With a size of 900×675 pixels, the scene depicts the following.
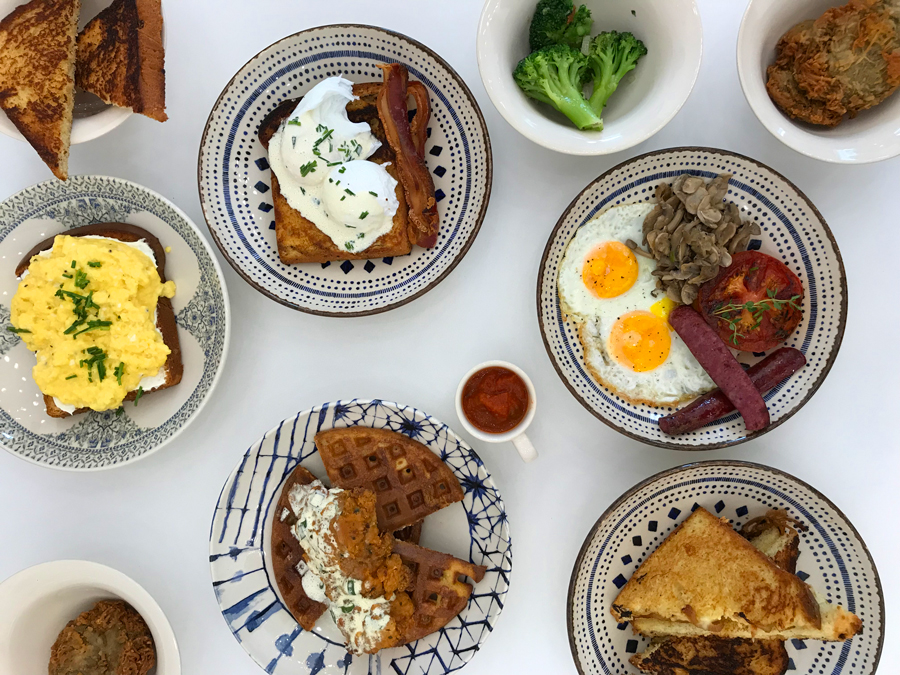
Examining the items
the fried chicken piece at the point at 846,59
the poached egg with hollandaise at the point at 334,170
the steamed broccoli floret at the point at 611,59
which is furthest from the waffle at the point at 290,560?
the fried chicken piece at the point at 846,59

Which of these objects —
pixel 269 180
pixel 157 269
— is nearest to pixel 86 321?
pixel 157 269

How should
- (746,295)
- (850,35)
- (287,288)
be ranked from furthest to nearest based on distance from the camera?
(287,288) < (746,295) < (850,35)

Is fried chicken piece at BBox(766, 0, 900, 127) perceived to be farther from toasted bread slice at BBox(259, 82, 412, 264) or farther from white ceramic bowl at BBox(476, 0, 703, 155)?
toasted bread slice at BBox(259, 82, 412, 264)

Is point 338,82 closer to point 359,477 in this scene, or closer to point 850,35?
point 359,477

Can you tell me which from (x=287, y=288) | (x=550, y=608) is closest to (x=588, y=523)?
(x=550, y=608)

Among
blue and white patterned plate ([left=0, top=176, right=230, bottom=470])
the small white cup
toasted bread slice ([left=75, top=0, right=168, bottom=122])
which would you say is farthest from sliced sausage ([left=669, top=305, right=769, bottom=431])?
toasted bread slice ([left=75, top=0, right=168, bottom=122])

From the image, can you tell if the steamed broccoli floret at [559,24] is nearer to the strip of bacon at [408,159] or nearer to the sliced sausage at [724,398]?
the strip of bacon at [408,159]
